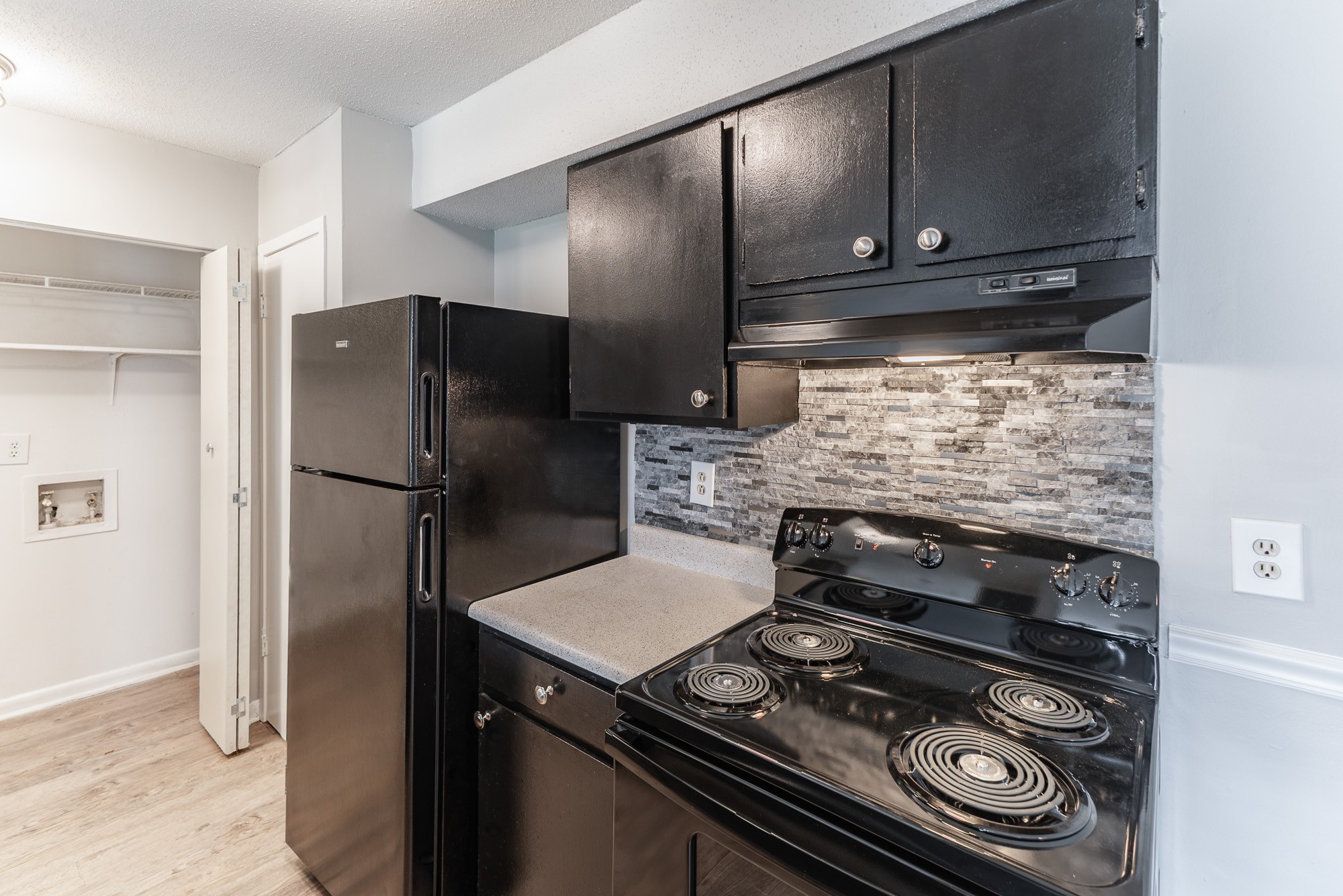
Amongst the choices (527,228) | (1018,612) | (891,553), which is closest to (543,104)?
(527,228)

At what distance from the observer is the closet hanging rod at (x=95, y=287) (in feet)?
8.39

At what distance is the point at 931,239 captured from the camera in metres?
1.06

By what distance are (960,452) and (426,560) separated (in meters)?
1.26

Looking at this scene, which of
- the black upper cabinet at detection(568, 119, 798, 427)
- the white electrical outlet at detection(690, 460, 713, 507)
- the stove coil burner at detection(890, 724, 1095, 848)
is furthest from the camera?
the white electrical outlet at detection(690, 460, 713, 507)

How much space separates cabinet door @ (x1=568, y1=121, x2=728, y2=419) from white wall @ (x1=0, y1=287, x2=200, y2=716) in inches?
106

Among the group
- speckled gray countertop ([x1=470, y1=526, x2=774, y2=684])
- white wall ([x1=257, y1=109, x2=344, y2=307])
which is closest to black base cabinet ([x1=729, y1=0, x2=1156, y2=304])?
speckled gray countertop ([x1=470, y1=526, x2=774, y2=684])

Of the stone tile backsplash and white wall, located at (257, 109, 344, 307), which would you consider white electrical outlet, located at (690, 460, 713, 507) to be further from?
white wall, located at (257, 109, 344, 307)

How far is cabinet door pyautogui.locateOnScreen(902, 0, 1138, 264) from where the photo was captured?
914mm

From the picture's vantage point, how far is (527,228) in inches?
96.2

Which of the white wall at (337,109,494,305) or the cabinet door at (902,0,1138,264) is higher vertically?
the white wall at (337,109,494,305)

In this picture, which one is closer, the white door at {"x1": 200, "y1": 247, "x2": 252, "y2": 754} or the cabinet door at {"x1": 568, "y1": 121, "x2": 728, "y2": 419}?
the cabinet door at {"x1": 568, "y1": 121, "x2": 728, "y2": 419}

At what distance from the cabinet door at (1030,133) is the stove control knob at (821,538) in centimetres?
63

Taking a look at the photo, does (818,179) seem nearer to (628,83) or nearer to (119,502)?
(628,83)

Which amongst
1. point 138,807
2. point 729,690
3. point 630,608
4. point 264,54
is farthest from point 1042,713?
point 138,807
